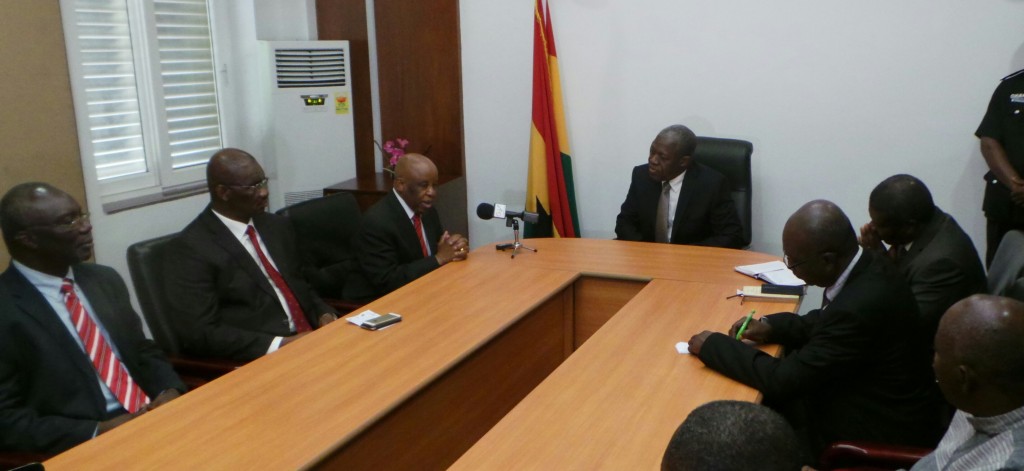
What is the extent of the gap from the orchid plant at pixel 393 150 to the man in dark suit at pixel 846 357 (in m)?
3.12

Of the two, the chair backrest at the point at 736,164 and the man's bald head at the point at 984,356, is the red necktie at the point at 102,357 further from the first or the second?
the chair backrest at the point at 736,164

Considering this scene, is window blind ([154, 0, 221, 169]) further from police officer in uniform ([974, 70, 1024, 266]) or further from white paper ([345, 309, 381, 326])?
police officer in uniform ([974, 70, 1024, 266])

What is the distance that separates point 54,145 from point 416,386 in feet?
8.22

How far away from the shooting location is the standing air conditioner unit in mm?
5016

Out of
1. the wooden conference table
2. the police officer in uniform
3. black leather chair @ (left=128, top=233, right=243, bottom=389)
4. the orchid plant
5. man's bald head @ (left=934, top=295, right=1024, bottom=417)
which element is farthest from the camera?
the orchid plant

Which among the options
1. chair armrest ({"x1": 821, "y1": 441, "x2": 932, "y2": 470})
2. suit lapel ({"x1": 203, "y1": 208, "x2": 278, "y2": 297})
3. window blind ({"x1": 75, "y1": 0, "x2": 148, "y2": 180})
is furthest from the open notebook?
window blind ({"x1": 75, "y1": 0, "x2": 148, "y2": 180})

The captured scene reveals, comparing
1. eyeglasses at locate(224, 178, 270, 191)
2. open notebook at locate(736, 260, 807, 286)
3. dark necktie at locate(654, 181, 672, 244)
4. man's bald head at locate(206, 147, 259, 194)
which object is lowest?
open notebook at locate(736, 260, 807, 286)

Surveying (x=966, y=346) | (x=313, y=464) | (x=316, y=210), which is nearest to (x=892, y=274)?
(x=966, y=346)

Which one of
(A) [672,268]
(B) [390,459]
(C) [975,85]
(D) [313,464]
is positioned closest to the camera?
(D) [313,464]

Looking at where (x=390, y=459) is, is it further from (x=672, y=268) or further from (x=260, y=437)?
(x=672, y=268)

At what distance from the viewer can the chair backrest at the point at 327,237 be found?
12.1 ft

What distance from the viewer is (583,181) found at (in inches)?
209

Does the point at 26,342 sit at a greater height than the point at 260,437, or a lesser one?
greater

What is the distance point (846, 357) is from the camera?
7.66 ft
